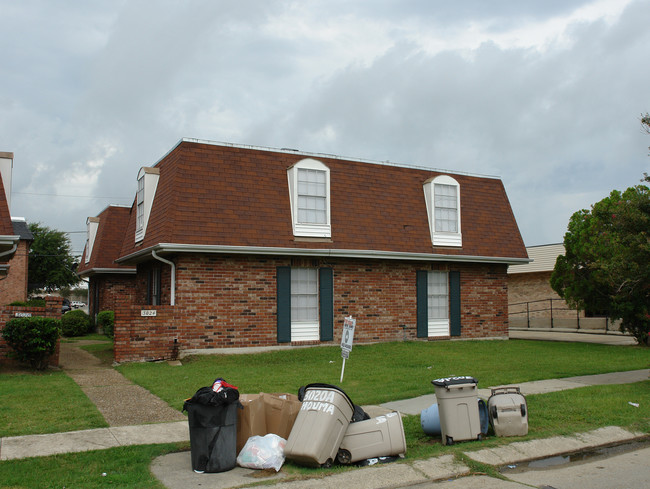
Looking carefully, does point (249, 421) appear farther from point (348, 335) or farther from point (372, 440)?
point (348, 335)

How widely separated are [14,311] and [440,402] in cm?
1075

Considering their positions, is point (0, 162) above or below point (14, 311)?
above

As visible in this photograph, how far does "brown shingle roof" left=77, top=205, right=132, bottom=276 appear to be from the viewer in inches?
1062

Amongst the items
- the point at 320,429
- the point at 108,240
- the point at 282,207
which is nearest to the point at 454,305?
the point at 282,207

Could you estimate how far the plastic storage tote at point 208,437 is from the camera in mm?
6605

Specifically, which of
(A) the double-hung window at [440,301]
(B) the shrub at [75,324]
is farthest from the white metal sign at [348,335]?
(B) the shrub at [75,324]

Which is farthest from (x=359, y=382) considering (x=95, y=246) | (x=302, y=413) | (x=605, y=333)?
(x=95, y=246)

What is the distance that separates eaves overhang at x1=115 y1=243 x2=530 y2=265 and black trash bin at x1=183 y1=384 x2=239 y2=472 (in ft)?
30.3

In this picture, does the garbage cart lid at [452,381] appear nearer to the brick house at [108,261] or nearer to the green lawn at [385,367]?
the green lawn at [385,367]

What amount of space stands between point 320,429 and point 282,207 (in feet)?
36.9

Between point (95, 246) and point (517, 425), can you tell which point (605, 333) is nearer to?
point (517, 425)

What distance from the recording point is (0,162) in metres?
15.1

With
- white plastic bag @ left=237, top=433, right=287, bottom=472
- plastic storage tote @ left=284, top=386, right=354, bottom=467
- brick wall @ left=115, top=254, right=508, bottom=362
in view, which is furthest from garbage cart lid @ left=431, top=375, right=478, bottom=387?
brick wall @ left=115, top=254, right=508, bottom=362

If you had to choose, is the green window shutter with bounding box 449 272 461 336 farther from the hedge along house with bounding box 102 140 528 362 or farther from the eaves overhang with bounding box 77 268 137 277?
the eaves overhang with bounding box 77 268 137 277
